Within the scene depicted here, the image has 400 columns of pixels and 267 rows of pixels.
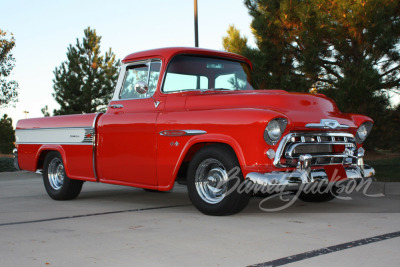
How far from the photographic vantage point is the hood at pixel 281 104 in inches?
225

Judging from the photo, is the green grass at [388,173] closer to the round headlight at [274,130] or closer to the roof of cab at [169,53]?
the roof of cab at [169,53]

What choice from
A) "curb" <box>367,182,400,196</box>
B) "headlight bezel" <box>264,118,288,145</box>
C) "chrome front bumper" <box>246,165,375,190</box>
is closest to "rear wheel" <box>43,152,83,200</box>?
"chrome front bumper" <box>246,165,375,190</box>

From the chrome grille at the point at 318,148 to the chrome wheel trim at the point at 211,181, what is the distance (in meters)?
0.74

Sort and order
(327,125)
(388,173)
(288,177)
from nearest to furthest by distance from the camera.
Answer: (288,177)
(327,125)
(388,173)

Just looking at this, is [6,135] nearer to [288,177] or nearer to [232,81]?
[232,81]

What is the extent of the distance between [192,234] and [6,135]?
106ft

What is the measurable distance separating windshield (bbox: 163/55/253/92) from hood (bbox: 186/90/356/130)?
39 cm

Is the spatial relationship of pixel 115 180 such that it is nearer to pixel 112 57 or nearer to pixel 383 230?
pixel 383 230

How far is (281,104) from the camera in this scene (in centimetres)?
578

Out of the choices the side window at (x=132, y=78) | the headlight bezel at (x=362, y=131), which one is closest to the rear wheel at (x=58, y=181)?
Answer: the side window at (x=132, y=78)

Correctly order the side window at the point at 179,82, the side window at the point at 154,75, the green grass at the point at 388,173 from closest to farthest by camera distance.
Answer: the side window at the point at 179,82 < the side window at the point at 154,75 < the green grass at the point at 388,173

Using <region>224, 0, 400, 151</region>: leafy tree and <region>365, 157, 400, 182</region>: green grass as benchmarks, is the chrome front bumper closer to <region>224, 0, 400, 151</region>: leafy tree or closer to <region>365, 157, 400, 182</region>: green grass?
<region>365, 157, 400, 182</region>: green grass

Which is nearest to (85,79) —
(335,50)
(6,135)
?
(6,135)

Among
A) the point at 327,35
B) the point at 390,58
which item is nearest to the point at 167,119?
the point at 327,35
